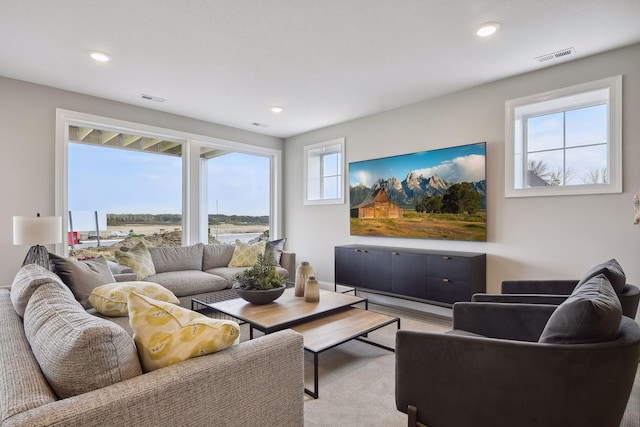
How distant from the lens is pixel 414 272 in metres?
3.68

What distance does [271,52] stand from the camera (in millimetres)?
2895

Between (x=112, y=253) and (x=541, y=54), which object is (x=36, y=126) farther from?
(x=541, y=54)

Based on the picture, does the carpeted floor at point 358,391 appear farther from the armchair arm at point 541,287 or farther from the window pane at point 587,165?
the window pane at point 587,165

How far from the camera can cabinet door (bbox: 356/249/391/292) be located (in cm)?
392

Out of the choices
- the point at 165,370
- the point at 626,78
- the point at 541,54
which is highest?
the point at 541,54

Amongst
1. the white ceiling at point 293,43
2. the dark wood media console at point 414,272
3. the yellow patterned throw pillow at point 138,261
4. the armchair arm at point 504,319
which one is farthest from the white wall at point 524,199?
the yellow patterned throw pillow at point 138,261

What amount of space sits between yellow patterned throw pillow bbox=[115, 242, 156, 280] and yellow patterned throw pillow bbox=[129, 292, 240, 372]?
8.82ft

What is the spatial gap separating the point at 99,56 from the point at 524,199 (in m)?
4.15

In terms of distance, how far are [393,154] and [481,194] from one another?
4.12 feet

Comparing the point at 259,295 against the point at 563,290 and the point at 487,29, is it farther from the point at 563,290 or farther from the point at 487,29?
the point at 487,29

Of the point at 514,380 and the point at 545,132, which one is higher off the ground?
the point at 545,132

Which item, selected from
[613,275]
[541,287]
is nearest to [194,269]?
[541,287]

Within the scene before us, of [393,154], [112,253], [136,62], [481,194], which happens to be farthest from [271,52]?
[112,253]

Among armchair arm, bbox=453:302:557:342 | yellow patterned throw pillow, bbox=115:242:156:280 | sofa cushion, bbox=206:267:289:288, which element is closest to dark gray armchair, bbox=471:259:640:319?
armchair arm, bbox=453:302:557:342
